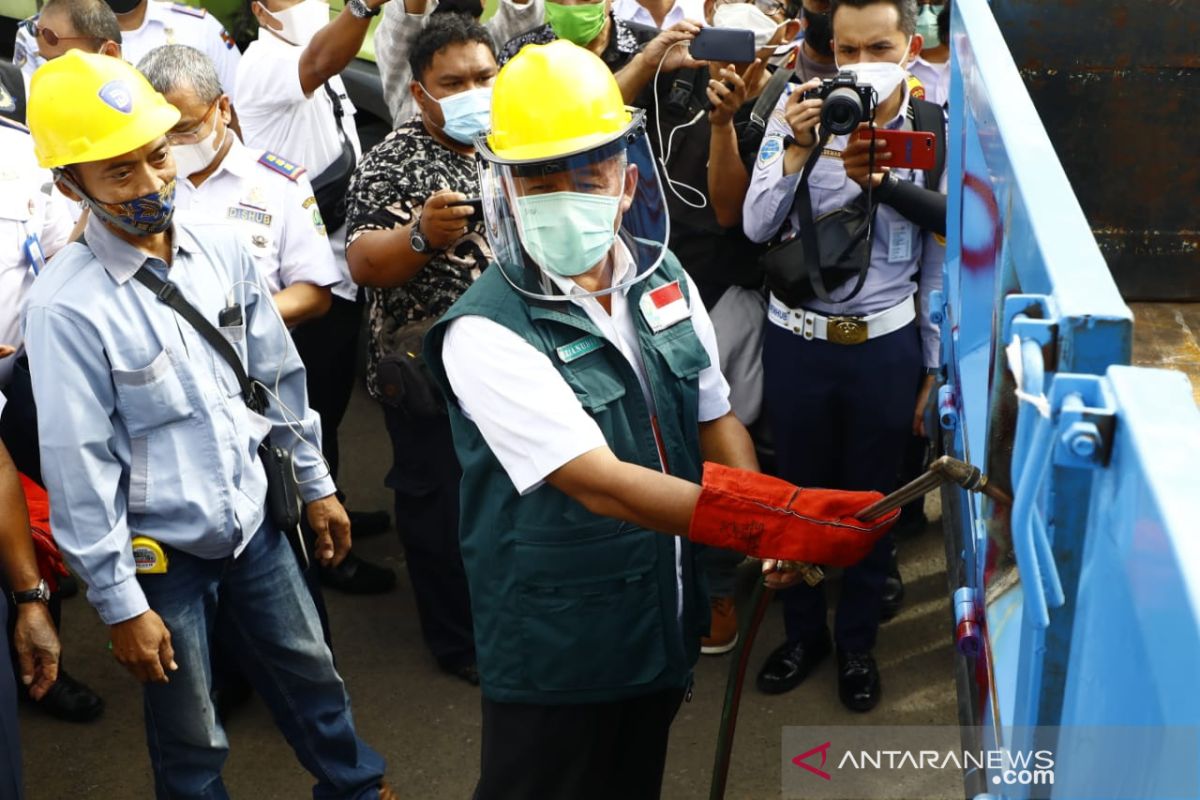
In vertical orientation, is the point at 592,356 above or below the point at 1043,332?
below

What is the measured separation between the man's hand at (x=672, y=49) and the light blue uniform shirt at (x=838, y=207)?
0.36 m

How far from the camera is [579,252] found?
2150 mm

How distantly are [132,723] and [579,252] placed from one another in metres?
2.17

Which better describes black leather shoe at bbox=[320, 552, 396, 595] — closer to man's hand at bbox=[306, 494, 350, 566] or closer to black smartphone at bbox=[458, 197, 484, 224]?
man's hand at bbox=[306, 494, 350, 566]

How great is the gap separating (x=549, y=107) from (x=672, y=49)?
1.58m

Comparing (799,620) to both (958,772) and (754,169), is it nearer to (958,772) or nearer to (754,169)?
(958,772)

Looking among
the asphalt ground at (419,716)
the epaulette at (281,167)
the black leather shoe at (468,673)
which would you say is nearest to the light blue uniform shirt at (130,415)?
the epaulette at (281,167)

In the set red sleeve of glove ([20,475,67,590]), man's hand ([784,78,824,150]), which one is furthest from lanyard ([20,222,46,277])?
man's hand ([784,78,824,150])

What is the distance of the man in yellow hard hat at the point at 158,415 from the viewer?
2.38m

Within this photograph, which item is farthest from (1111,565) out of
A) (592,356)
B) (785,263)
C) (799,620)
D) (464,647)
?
(464,647)

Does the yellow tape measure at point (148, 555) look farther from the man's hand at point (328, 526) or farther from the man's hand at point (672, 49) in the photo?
the man's hand at point (672, 49)

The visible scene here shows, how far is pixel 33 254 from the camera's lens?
3.26m

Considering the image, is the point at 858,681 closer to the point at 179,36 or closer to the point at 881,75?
the point at 881,75

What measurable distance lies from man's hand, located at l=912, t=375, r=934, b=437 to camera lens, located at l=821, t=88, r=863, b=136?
0.74 metres
